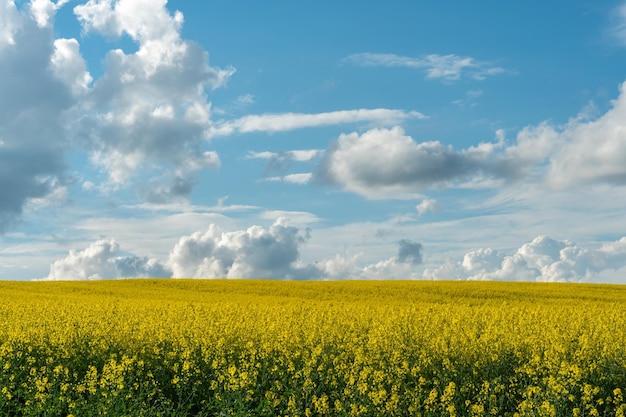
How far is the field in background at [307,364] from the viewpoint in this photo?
33.6ft

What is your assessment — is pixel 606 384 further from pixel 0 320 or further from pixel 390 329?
pixel 0 320

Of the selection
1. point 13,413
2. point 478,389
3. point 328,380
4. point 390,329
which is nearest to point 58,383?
point 13,413

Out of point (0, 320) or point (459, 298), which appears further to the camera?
point (459, 298)

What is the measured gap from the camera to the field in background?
1025cm

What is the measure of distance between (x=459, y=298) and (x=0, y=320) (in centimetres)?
2247

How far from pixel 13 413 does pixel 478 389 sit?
8.67m

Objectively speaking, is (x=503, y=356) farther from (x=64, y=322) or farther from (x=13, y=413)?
(x=64, y=322)

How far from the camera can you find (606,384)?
39.7 ft

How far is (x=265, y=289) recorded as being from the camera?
1567 inches

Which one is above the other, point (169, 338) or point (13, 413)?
point (169, 338)

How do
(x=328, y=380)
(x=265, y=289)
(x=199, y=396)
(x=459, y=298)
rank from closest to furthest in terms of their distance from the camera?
(x=328, y=380) < (x=199, y=396) < (x=459, y=298) < (x=265, y=289)

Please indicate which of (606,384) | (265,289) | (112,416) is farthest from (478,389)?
(265,289)

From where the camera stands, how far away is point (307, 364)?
1148cm

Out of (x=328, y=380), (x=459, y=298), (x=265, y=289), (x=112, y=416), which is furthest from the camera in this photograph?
(x=265, y=289)
